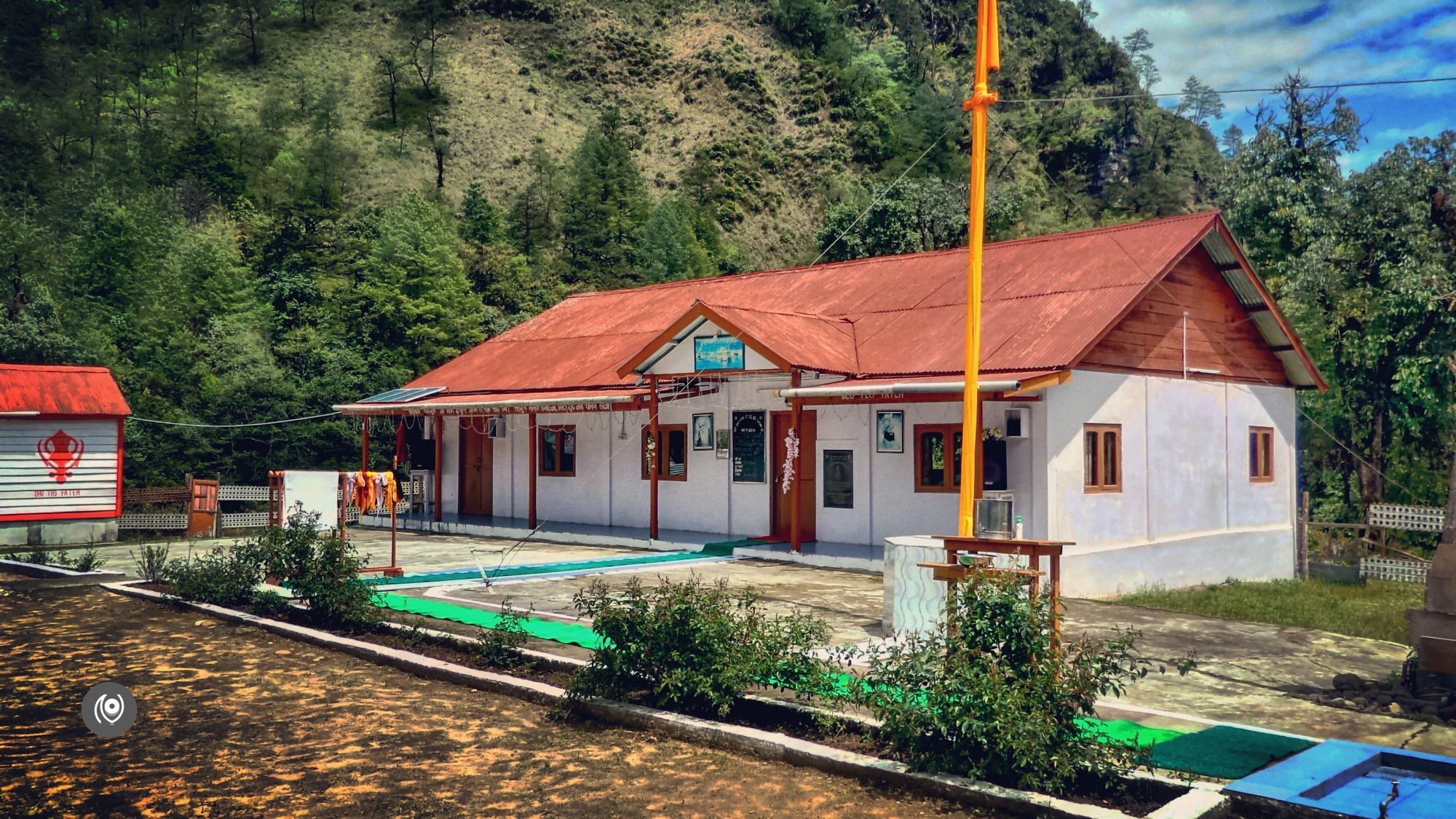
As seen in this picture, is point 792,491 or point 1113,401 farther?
point 792,491

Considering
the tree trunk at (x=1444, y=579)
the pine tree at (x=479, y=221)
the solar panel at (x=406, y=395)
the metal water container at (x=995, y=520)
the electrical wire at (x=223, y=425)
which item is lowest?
the tree trunk at (x=1444, y=579)

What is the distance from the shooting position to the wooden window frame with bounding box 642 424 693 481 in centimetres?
2142

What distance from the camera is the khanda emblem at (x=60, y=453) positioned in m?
23.0

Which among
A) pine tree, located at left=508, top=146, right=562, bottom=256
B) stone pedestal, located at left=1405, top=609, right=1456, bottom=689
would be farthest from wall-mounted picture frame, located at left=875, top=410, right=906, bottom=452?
pine tree, located at left=508, top=146, right=562, bottom=256

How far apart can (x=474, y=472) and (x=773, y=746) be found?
20.4m

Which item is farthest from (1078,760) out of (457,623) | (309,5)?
(309,5)

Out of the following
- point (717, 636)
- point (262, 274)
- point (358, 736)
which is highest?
point (262, 274)

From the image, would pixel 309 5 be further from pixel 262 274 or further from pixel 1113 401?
pixel 1113 401

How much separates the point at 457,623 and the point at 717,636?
201 inches

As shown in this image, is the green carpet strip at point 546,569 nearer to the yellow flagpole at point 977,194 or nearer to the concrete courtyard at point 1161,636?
the concrete courtyard at point 1161,636

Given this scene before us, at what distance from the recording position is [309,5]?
123m

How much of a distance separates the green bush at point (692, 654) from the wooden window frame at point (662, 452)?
13.0 meters

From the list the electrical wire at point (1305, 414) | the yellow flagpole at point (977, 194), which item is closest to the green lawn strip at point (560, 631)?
the yellow flagpole at point (977, 194)

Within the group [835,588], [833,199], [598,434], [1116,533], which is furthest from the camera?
[833,199]
